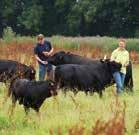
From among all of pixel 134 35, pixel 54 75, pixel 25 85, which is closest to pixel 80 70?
pixel 54 75

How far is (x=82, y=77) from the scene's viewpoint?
15.3 metres

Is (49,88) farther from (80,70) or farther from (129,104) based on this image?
(80,70)

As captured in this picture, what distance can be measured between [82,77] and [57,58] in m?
2.36

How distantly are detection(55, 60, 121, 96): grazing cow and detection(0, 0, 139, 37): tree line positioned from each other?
45545 mm

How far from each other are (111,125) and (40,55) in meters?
11.0

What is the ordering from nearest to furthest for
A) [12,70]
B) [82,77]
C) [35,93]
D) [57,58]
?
[35,93] < [82,77] < [12,70] < [57,58]

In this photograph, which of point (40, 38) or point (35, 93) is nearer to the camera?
point (35, 93)

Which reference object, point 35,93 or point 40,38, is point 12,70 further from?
point 35,93

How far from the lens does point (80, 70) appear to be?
50.5 ft

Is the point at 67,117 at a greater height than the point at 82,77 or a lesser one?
lesser

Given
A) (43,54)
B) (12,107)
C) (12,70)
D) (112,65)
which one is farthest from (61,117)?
(43,54)

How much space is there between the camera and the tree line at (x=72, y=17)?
62.0 metres

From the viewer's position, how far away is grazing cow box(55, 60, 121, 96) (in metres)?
15.2

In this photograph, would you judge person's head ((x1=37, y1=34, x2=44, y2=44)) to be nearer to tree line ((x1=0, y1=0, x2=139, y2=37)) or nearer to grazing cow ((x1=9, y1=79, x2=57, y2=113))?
grazing cow ((x1=9, y1=79, x2=57, y2=113))
